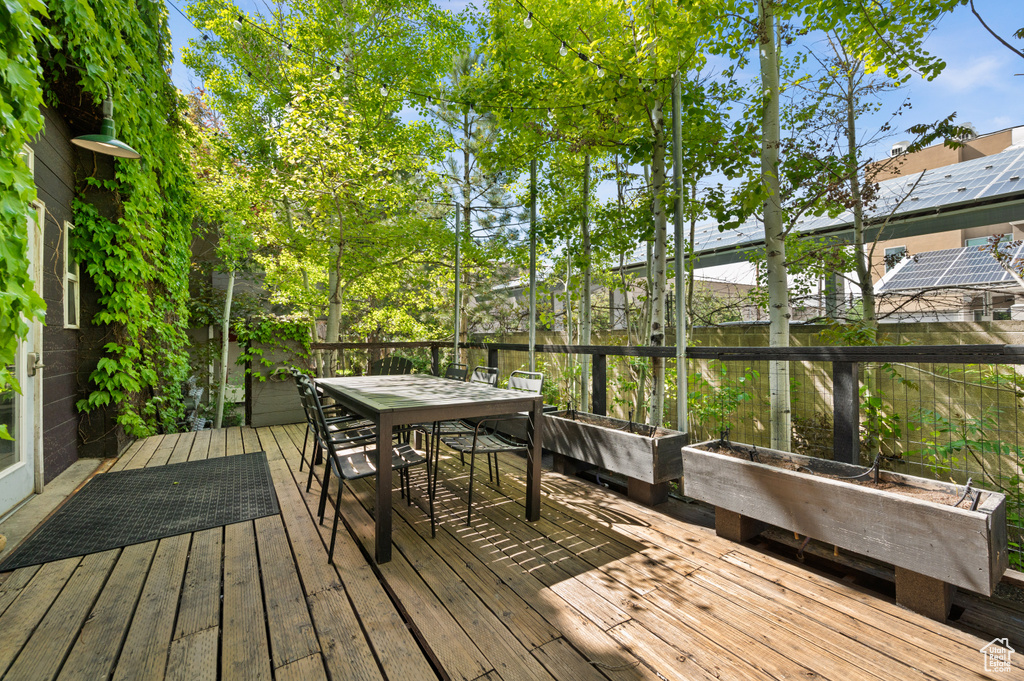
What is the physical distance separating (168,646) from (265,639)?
1.07 ft

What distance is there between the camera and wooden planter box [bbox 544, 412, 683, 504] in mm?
2725

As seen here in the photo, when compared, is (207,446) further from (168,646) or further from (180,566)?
(168,646)

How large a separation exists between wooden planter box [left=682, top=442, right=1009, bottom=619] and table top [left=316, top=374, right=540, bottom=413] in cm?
118

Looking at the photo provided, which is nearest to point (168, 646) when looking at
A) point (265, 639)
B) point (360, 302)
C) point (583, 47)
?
point (265, 639)

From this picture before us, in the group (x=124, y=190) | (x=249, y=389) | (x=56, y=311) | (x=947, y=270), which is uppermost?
(x=124, y=190)

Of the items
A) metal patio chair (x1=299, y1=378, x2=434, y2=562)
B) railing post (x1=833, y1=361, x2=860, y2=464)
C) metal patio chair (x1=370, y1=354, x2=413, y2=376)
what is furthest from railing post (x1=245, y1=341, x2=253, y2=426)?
railing post (x1=833, y1=361, x2=860, y2=464)

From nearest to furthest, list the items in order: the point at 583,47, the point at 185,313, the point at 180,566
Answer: the point at 180,566, the point at 583,47, the point at 185,313

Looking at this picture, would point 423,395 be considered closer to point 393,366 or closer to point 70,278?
point 393,366

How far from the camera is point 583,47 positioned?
3043 mm

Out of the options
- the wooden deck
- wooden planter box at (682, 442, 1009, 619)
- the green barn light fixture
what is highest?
the green barn light fixture

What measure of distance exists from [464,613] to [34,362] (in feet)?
11.2

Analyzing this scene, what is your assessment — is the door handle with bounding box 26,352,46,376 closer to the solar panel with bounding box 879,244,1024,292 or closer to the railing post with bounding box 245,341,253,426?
the railing post with bounding box 245,341,253,426

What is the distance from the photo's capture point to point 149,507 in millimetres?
2820

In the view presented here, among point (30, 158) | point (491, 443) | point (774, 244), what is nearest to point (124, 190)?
point (30, 158)
